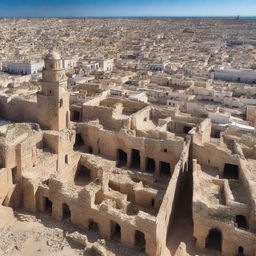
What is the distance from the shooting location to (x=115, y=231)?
23.5 metres

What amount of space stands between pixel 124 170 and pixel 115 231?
6981 mm

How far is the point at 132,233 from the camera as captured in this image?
21781 millimetres

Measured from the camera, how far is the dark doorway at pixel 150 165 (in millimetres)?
30888

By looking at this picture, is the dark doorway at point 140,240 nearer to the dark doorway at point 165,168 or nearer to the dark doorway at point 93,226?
the dark doorway at point 93,226

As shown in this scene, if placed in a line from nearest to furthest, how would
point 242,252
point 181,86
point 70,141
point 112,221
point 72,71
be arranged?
point 242,252 < point 112,221 < point 70,141 < point 181,86 < point 72,71

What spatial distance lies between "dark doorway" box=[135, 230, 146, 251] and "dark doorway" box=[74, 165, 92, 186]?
25.8ft

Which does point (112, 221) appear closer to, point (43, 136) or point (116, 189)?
point (116, 189)

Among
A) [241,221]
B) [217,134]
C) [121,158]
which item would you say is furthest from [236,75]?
[241,221]

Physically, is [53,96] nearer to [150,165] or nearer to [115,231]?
[150,165]

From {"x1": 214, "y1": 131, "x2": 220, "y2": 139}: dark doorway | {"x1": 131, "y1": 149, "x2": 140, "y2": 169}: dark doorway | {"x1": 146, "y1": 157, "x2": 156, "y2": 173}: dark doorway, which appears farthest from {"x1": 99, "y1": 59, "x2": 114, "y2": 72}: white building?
{"x1": 146, "y1": 157, "x2": 156, "y2": 173}: dark doorway

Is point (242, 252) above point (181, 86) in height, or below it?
below

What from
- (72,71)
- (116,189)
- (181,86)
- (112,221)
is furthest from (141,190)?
(72,71)

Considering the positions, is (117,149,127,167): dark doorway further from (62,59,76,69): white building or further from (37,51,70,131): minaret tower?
(62,59,76,69): white building

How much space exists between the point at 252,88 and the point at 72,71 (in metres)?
30.0
